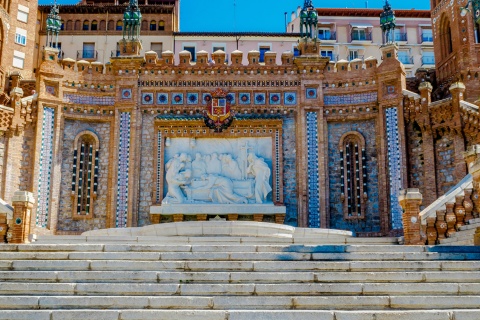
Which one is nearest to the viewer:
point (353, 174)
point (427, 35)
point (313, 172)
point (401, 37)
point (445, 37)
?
point (313, 172)

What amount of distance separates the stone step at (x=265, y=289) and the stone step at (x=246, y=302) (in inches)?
13.9

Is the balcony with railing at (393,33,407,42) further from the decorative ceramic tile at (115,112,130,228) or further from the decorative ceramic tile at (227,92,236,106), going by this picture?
the decorative ceramic tile at (115,112,130,228)

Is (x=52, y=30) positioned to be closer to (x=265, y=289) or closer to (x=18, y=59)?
(x=18, y=59)

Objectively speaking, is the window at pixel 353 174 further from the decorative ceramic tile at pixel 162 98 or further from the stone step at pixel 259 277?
the stone step at pixel 259 277

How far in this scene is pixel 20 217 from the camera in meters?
19.3

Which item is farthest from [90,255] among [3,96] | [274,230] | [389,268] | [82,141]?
[3,96]

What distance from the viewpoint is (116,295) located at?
39.8 feet

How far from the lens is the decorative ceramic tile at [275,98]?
30078 millimetres

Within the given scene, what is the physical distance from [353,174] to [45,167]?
13477mm

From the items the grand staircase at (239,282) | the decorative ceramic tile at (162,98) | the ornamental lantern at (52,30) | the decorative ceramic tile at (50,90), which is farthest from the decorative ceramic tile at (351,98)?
the grand staircase at (239,282)

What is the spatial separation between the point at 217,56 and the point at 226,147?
4332 millimetres

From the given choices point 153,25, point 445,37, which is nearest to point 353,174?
point 445,37

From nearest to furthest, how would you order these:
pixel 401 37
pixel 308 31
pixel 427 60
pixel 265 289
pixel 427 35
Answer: pixel 265 289 → pixel 308 31 → pixel 427 60 → pixel 401 37 → pixel 427 35

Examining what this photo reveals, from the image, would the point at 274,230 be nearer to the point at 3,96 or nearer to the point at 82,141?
the point at 82,141
